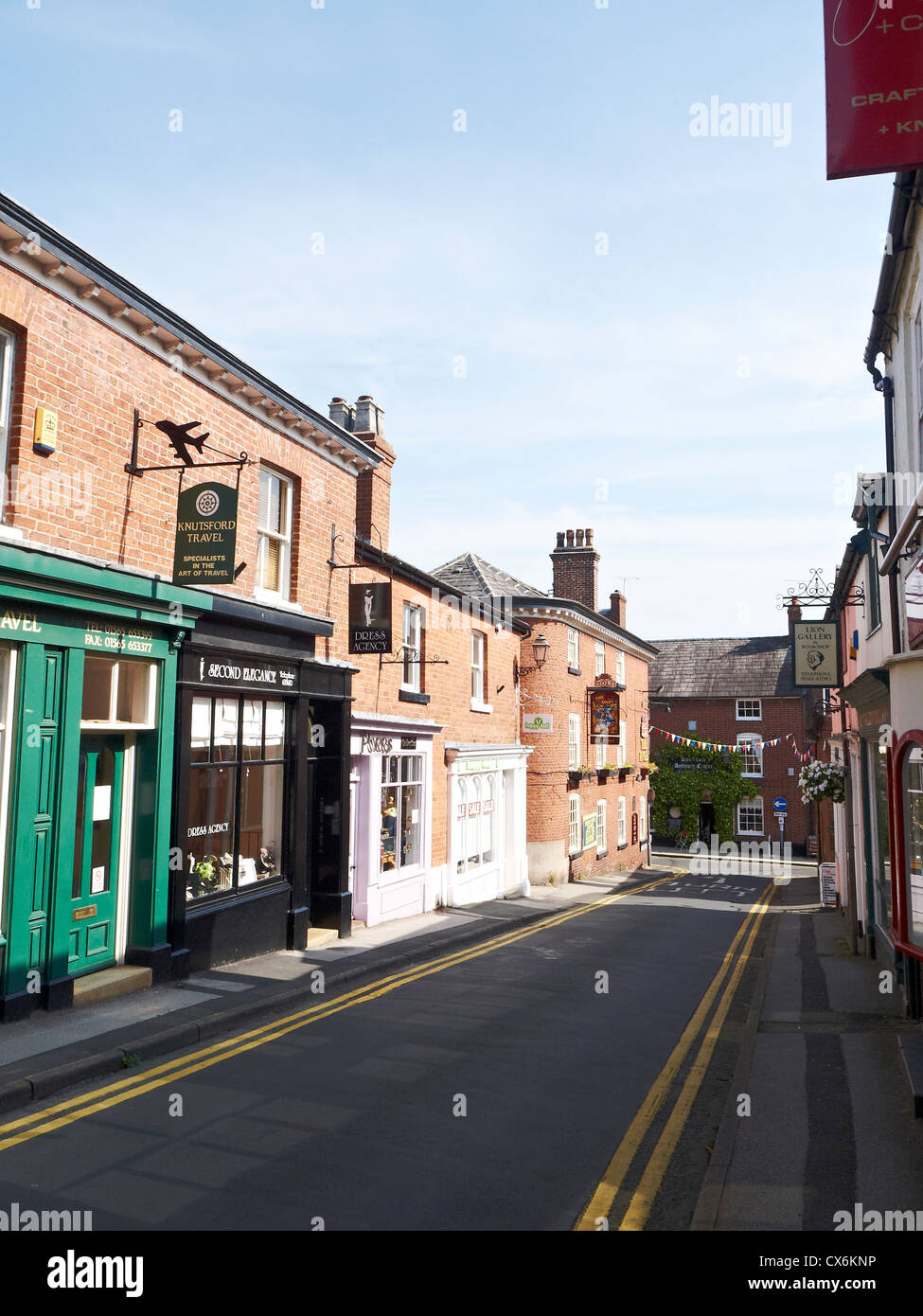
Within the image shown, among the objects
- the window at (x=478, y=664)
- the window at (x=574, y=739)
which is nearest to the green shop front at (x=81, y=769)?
the window at (x=478, y=664)

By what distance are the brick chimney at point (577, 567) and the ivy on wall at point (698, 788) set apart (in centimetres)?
1790

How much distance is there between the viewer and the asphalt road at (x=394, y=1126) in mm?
5371

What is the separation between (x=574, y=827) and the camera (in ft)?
96.1

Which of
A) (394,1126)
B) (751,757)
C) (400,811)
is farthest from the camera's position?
(751,757)

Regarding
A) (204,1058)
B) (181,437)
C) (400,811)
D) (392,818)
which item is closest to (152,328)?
(181,437)

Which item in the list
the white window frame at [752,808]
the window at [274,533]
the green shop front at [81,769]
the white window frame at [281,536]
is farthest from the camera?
the white window frame at [752,808]

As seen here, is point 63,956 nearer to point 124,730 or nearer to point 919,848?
point 124,730

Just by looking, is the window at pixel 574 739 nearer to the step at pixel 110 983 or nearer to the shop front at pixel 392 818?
the shop front at pixel 392 818

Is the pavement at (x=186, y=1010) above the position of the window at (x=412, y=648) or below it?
below

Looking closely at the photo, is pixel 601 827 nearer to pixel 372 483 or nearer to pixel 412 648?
pixel 412 648

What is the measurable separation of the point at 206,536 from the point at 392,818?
808 centimetres
